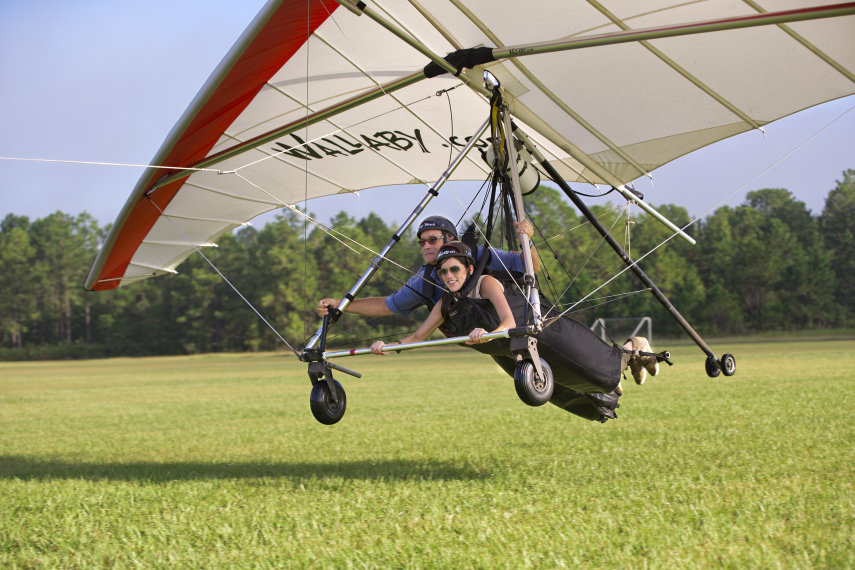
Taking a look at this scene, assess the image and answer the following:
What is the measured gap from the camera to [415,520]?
4102 mm

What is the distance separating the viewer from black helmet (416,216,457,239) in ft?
16.1

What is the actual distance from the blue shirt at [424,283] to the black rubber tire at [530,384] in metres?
0.86

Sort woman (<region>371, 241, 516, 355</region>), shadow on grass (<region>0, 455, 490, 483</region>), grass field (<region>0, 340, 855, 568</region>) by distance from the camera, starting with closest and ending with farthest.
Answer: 1. grass field (<region>0, 340, 855, 568</region>)
2. woman (<region>371, 241, 516, 355</region>)
3. shadow on grass (<region>0, 455, 490, 483</region>)

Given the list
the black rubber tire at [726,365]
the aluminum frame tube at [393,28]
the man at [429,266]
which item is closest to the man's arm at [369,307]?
the man at [429,266]

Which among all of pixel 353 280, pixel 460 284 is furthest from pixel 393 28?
pixel 353 280

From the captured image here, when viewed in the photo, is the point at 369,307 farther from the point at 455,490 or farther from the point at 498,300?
the point at 455,490

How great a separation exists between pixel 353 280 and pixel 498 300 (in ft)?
171

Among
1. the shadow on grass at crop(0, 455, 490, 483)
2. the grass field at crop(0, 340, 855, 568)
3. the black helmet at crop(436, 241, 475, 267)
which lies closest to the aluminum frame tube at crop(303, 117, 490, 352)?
the black helmet at crop(436, 241, 475, 267)

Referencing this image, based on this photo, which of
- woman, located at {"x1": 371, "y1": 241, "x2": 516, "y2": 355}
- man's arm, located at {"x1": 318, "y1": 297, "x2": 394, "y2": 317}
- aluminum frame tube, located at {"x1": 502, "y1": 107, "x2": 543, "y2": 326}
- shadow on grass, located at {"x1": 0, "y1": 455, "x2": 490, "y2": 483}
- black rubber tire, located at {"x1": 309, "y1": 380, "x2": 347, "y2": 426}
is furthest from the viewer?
shadow on grass, located at {"x1": 0, "y1": 455, "x2": 490, "y2": 483}

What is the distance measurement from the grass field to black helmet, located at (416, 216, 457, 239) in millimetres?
1749

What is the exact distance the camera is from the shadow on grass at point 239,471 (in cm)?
583

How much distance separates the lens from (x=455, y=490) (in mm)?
4949

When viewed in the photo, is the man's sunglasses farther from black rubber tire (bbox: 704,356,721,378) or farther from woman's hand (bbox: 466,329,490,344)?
black rubber tire (bbox: 704,356,721,378)

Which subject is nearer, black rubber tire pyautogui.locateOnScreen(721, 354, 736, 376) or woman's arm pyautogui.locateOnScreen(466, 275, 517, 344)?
woman's arm pyautogui.locateOnScreen(466, 275, 517, 344)
